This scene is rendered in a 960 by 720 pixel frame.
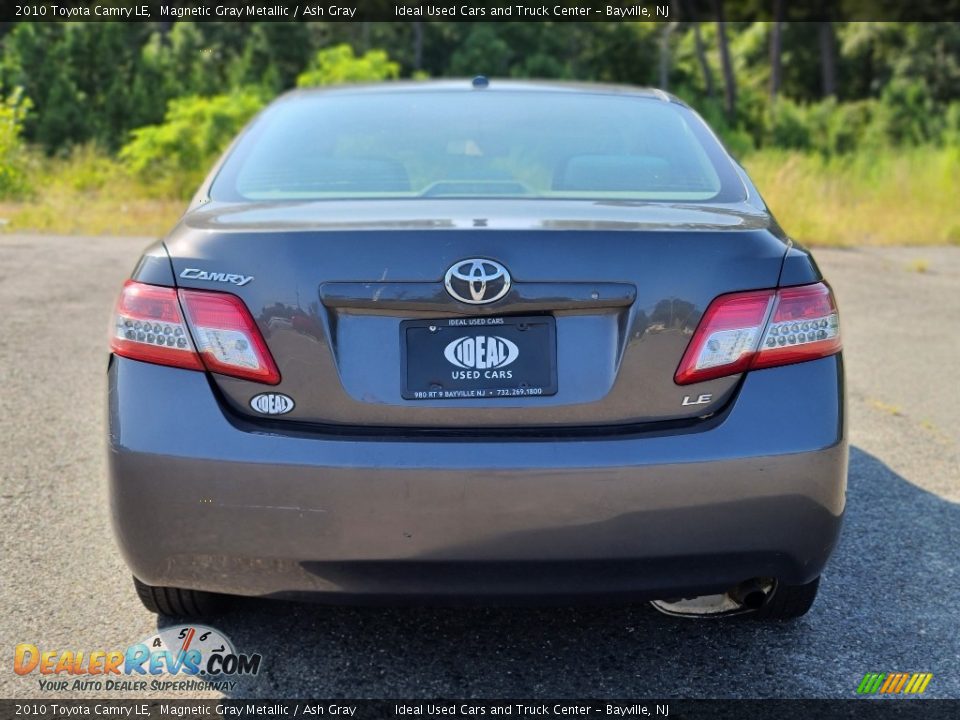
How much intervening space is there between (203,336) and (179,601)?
0.87 m

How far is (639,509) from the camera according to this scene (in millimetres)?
2396

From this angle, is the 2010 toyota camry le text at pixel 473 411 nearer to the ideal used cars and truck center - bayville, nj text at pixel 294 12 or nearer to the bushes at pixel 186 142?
the bushes at pixel 186 142

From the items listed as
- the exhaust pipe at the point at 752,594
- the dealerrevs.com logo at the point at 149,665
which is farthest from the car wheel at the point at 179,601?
the exhaust pipe at the point at 752,594

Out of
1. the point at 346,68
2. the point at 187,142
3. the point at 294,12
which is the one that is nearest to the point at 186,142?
the point at 187,142

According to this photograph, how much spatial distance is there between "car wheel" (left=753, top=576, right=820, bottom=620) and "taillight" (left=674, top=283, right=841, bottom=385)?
2.46 feet

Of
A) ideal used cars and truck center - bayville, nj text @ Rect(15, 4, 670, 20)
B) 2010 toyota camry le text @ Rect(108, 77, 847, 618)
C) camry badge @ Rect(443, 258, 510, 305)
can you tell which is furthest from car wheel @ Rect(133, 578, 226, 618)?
ideal used cars and truck center - bayville, nj text @ Rect(15, 4, 670, 20)

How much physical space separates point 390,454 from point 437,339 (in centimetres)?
27

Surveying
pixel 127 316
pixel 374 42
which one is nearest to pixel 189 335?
pixel 127 316

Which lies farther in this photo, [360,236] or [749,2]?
[749,2]

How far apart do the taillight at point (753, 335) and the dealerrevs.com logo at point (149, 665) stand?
53.5 inches

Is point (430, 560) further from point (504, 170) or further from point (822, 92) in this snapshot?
point (822, 92)

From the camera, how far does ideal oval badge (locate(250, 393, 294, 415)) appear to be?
2.45 metres

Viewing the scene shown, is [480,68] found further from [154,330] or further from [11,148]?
[154,330]

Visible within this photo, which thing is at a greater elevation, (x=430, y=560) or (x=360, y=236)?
(x=360, y=236)
